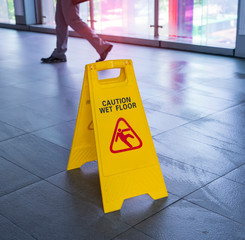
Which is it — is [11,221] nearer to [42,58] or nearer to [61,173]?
[61,173]

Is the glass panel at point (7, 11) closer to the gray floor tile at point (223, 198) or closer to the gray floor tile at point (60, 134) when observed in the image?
the gray floor tile at point (60, 134)

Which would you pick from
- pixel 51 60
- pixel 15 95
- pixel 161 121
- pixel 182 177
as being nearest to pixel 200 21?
pixel 51 60

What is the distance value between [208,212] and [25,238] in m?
0.98

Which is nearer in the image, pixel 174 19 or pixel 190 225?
pixel 190 225

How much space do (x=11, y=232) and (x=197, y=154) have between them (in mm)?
1462

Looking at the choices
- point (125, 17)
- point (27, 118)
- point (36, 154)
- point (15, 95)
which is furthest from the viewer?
point (125, 17)

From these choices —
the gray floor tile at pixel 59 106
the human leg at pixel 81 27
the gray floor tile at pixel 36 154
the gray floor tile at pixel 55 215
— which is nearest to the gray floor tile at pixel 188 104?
the gray floor tile at pixel 59 106

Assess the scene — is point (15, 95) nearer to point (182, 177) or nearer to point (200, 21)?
point (182, 177)

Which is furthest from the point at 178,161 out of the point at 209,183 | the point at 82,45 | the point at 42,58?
Answer: the point at 82,45

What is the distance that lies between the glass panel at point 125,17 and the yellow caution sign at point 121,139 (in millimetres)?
5914

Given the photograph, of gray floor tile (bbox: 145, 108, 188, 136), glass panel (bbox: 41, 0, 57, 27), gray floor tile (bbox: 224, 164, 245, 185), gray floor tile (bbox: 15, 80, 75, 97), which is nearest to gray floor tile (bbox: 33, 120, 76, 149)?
gray floor tile (bbox: 145, 108, 188, 136)

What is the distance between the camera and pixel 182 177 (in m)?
2.71

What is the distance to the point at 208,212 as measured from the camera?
2.31 m

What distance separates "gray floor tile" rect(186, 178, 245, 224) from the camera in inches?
90.7
